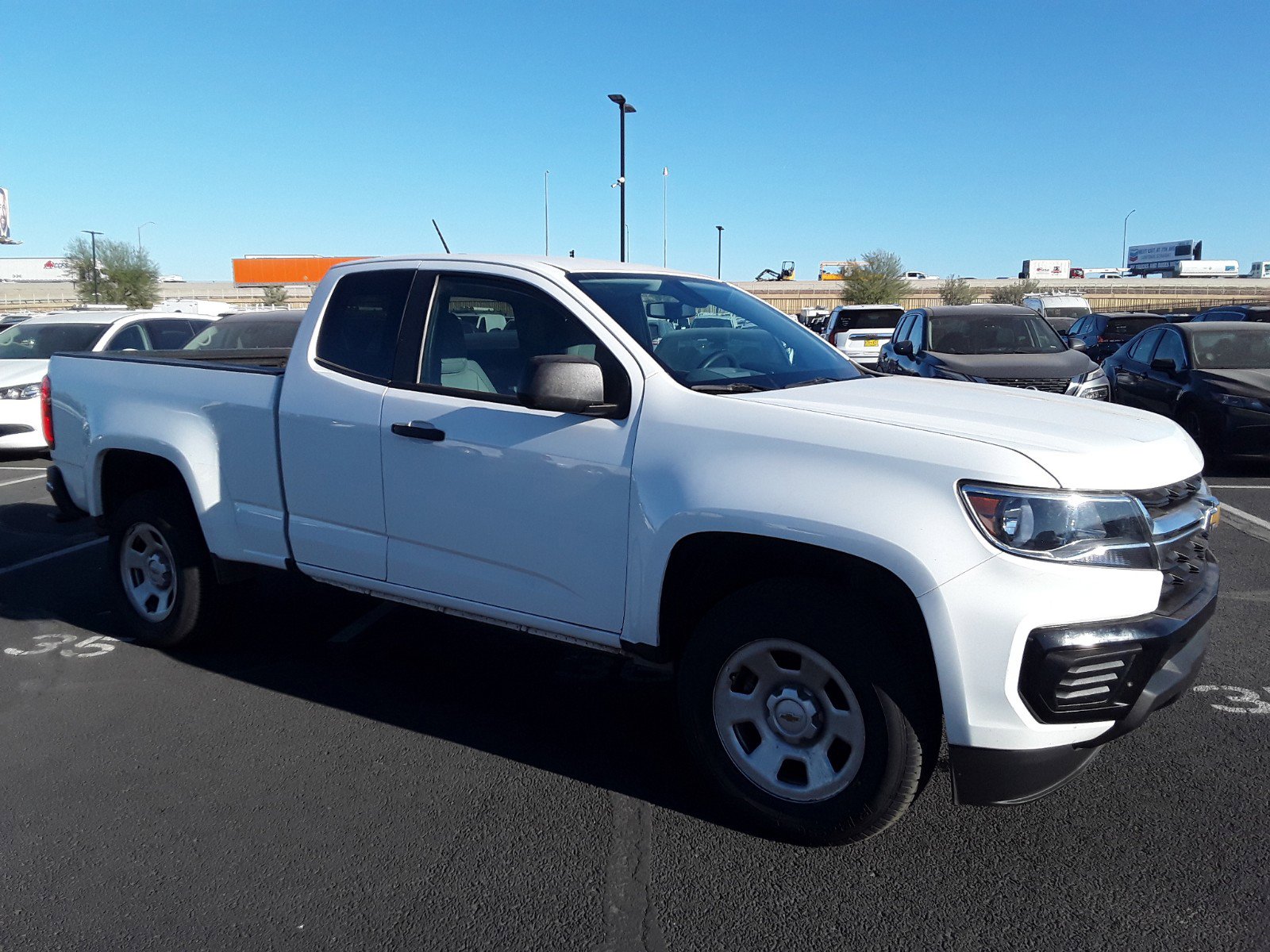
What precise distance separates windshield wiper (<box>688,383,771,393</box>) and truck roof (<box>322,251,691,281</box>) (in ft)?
2.68

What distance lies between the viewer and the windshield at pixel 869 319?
66.2ft

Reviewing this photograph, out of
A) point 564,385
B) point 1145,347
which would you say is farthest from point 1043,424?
point 1145,347

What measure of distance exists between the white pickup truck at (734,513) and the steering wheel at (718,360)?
26 millimetres

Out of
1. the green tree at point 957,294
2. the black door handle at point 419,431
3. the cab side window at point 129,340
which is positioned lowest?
the green tree at point 957,294

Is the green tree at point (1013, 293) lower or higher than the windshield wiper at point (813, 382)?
lower

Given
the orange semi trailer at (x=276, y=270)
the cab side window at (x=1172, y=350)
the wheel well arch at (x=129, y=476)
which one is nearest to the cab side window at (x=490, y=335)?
the wheel well arch at (x=129, y=476)

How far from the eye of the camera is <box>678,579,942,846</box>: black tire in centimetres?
302

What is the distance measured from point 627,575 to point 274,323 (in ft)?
31.2

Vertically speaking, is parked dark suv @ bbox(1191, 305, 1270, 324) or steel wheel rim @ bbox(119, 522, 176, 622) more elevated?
parked dark suv @ bbox(1191, 305, 1270, 324)

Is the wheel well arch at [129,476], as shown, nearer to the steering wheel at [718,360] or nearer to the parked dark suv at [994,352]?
Answer: the steering wheel at [718,360]

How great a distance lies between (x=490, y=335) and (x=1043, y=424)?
7.02 ft

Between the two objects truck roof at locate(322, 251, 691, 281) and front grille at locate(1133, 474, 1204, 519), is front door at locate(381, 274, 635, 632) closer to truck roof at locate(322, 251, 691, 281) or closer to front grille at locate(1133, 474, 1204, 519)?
truck roof at locate(322, 251, 691, 281)

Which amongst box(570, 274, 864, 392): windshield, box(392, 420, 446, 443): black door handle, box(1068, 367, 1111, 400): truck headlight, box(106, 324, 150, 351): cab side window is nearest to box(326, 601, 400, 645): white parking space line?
box(392, 420, 446, 443): black door handle

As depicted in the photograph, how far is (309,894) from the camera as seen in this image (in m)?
3.02
